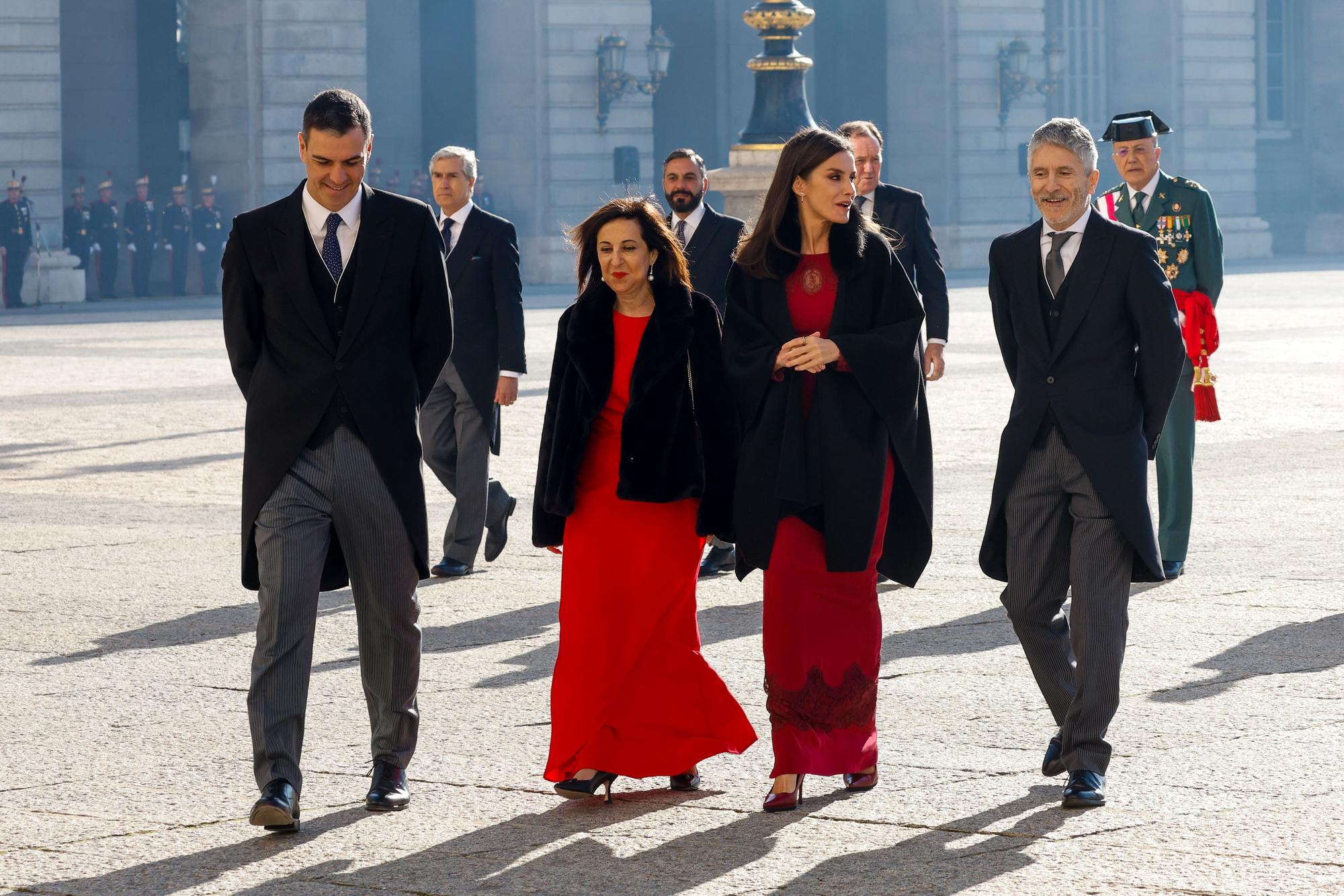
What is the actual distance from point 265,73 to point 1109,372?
28.0m

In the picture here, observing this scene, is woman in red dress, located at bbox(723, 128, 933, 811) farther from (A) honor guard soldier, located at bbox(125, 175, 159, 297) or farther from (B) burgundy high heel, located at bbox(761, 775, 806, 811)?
(A) honor guard soldier, located at bbox(125, 175, 159, 297)

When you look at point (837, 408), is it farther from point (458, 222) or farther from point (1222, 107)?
point (1222, 107)

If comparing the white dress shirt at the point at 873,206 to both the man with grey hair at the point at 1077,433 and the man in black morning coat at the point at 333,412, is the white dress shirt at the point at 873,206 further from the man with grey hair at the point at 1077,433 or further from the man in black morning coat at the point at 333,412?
the man in black morning coat at the point at 333,412

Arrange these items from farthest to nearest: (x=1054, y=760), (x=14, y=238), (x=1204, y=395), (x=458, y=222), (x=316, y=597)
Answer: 1. (x=14, y=238)
2. (x=458, y=222)
3. (x=1204, y=395)
4. (x=1054, y=760)
5. (x=316, y=597)

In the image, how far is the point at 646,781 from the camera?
5.65 meters

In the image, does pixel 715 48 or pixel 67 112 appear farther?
pixel 715 48

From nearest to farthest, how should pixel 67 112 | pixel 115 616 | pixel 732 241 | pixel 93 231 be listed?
pixel 115 616 → pixel 732 241 → pixel 93 231 → pixel 67 112

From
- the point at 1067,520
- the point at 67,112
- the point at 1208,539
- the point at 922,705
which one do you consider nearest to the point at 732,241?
the point at 1208,539

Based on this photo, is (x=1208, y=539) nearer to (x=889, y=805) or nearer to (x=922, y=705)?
(x=922, y=705)

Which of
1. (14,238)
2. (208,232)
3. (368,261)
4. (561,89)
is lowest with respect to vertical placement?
(368,261)

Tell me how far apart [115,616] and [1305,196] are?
46.0 meters

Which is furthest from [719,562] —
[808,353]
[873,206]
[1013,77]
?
[1013,77]

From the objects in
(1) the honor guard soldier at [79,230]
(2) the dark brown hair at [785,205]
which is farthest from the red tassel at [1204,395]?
(1) the honor guard soldier at [79,230]

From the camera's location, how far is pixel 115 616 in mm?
7965
